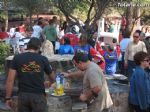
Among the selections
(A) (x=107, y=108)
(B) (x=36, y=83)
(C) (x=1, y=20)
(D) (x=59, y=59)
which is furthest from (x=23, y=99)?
(C) (x=1, y=20)

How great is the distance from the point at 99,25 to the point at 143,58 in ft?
35.1

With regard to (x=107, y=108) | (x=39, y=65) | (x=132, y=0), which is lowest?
(x=107, y=108)

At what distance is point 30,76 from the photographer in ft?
19.5

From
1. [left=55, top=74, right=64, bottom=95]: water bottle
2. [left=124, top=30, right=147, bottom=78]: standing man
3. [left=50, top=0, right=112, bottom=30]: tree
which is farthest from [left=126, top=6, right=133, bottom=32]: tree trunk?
[left=55, top=74, right=64, bottom=95]: water bottle

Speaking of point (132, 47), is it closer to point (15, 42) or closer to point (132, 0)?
point (132, 0)

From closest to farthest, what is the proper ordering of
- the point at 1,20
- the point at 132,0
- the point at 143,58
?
the point at 143,58 < the point at 132,0 < the point at 1,20

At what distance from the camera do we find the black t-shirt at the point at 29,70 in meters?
5.91

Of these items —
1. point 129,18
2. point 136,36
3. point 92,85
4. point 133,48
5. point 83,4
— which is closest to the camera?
point 92,85

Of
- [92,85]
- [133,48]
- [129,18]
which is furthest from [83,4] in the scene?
[92,85]

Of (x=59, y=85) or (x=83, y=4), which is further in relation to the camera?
(x=83, y=4)

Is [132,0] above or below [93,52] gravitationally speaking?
above

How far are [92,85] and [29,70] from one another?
3.27ft

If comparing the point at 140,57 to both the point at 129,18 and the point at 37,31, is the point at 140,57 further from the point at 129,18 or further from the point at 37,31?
the point at 129,18

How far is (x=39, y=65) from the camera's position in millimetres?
5961
